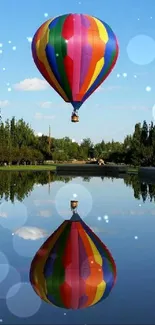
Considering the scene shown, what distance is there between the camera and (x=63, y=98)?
80.1ft

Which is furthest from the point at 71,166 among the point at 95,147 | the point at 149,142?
the point at 95,147

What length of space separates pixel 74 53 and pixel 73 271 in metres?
16.6

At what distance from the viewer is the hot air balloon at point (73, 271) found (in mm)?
6254

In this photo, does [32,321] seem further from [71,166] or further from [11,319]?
[71,166]

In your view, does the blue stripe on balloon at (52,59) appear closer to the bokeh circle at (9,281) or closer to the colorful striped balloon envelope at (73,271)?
the colorful striped balloon envelope at (73,271)

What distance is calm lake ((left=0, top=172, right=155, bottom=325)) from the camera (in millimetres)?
5586

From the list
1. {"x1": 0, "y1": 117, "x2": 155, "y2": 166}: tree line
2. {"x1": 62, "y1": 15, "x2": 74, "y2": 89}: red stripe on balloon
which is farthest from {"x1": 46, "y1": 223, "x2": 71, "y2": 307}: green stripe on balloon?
{"x1": 0, "y1": 117, "x2": 155, "y2": 166}: tree line

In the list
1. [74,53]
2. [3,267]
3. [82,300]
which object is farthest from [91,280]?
[74,53]

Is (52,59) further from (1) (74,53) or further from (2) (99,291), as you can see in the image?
(2) (99,291)

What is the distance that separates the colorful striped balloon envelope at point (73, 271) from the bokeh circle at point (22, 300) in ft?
0.34

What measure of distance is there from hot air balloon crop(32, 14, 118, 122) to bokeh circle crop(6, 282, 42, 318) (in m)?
17.1

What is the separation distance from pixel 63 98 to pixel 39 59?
206 centimetres

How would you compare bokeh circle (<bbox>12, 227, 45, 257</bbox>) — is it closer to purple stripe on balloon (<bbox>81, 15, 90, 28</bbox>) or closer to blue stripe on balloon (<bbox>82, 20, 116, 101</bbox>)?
blue stripe on balloon (<bbox>82, 20, 116, 101</bbox>)

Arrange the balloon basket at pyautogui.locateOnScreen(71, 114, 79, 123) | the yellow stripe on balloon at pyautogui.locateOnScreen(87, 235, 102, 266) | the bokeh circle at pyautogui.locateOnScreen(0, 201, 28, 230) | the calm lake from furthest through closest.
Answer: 1. the balloon basket at pyautogui.locateOnScreen(71, 114, 79, 123)
2. the bokeh circle at pyautogui.locateOnScreen(0, 201, 28, 230)
3. the yellow stripe on balloon at pyautogui.locateOnScreen(87, 235, 102, 266)
4. the calm lake
